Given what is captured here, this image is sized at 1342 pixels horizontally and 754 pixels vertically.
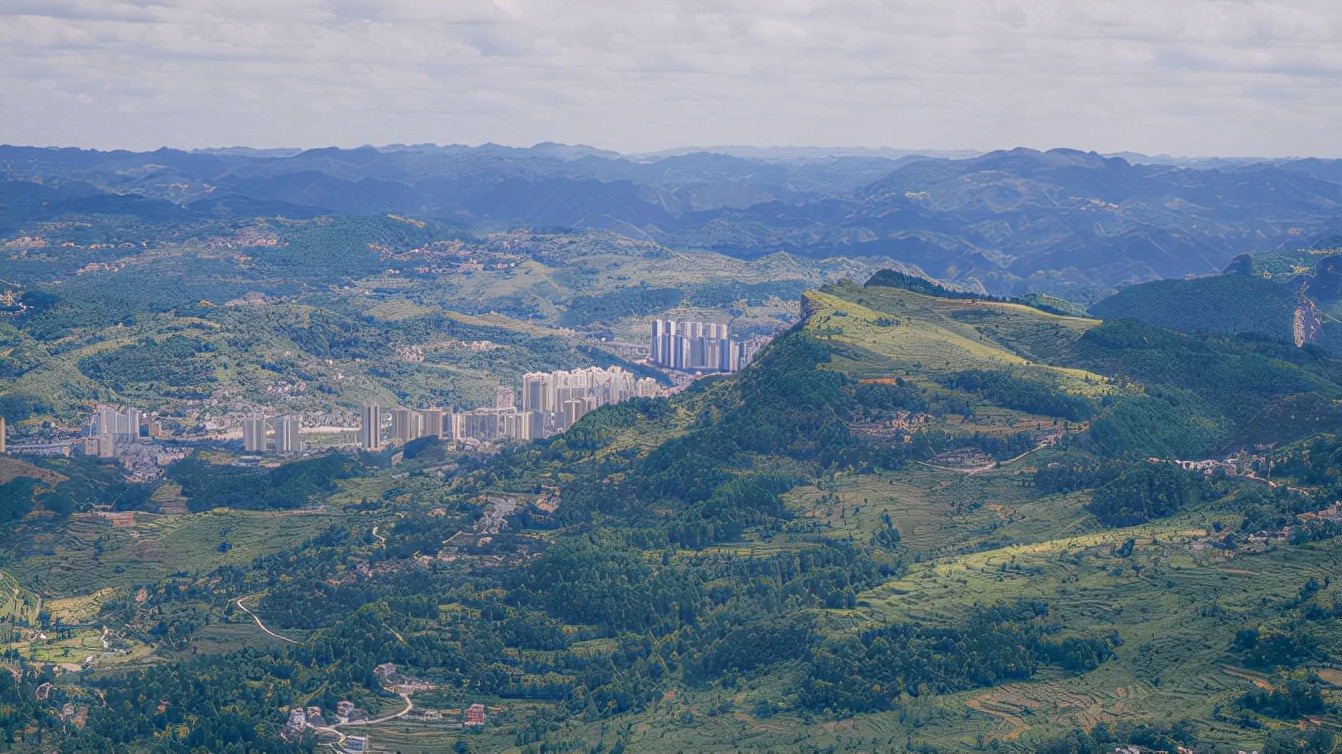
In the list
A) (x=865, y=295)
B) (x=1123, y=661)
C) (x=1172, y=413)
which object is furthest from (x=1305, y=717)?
(x=865, y=295)

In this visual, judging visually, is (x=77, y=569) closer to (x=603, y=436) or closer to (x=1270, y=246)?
(x=603, y=436)

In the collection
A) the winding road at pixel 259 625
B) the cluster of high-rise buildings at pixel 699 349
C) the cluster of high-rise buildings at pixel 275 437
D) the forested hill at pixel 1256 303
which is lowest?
the winding road at pixel 259 625

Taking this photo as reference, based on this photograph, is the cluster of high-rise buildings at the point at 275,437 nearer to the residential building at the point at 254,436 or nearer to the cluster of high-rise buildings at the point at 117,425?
the residential building at the point at 254,436

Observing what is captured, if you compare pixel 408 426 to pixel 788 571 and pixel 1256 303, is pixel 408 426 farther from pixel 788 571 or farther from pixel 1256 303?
pixel 1256 303

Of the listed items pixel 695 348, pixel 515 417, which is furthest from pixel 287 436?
pixel 695 348

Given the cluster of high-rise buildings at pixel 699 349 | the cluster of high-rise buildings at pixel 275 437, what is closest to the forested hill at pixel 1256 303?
the cluster of high-rise buildings at pixel 699 349

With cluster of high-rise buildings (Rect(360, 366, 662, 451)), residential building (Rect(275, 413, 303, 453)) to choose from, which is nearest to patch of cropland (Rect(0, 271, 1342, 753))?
residential building (Rect(275, 413, 303, 453))
